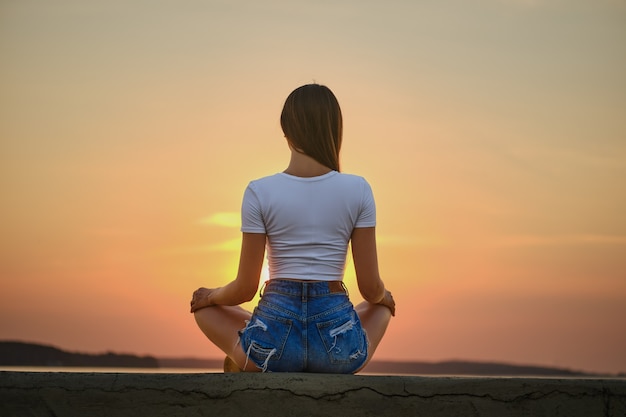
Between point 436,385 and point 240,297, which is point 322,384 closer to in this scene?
point 436,385

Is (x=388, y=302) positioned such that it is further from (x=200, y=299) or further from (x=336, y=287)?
(x=200, y=299)

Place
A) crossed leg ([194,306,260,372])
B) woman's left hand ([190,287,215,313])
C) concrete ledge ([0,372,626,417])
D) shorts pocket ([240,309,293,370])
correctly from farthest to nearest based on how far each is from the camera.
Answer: woman's left hand ([190,287,215,313])
crossed leg ([194,306,260,372])
shorts pocket ([240,309,293,370])
concrete ledge ([0,372,626,417])

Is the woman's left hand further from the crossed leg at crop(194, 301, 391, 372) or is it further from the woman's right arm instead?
the woman's right arm

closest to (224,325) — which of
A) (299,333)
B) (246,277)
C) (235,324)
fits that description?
(235,324)

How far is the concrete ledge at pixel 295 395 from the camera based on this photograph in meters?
4.04

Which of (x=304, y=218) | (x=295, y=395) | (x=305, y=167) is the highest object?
(x=305, y=167)

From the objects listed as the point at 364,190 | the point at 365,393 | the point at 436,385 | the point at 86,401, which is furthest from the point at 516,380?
the point at 86,401

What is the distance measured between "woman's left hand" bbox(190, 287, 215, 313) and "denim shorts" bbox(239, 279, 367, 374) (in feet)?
1.34

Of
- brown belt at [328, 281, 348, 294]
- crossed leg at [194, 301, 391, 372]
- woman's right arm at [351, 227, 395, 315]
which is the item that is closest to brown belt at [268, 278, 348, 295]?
brown belt at [328, 281, 348, 294]

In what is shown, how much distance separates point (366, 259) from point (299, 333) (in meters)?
0.52

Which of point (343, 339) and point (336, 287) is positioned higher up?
point (336, 287)

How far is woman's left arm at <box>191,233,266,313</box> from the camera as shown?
182 inches

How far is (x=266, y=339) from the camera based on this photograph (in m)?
4.58

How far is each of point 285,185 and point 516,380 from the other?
146cm
